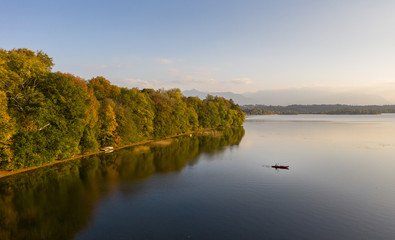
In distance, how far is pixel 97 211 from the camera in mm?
23719

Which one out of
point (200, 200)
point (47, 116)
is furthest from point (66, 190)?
point (200, 200)

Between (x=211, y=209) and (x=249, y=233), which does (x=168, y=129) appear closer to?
(x=211, y=209)

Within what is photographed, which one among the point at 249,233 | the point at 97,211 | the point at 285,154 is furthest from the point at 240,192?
the point at 285,154

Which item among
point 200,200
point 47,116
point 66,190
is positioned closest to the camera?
point 200,200

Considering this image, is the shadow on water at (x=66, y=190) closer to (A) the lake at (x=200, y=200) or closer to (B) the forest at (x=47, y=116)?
(A) the lake at (x=200, y=200)

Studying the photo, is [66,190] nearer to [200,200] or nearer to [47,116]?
[47,116]

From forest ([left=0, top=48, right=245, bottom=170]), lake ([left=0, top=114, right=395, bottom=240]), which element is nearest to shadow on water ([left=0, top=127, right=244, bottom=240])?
lake ([left=0, top=114, right=395, bottom=240])

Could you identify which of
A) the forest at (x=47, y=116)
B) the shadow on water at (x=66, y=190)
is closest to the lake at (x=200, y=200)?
the shadow on water at (x=66, y=190)

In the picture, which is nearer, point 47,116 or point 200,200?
point 200,200

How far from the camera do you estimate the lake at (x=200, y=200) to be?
2016 cm

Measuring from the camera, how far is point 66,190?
29781 millimetres

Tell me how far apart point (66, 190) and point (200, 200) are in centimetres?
1856

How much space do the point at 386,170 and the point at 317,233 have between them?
32084mm

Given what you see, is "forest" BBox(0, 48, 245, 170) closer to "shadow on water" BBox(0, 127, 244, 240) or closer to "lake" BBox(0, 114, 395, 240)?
"shadow on water" BBox(0, 127, 244, 240)
